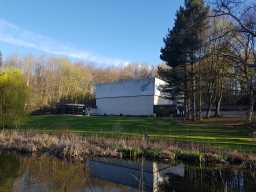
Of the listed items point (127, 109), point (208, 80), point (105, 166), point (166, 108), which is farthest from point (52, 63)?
point (105, 166)

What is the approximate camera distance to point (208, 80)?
35.5m

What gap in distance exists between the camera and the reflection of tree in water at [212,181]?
37.1ft

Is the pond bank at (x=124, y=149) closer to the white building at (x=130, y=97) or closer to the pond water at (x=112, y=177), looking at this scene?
the pond water at (x=112, y=177)

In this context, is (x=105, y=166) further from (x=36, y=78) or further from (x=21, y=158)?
(x=36, y=78)

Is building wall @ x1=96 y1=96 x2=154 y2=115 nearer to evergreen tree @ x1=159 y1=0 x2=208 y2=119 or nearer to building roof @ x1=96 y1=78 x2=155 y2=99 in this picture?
building roof @ x1=96 y1=78 x2=155 y2=99

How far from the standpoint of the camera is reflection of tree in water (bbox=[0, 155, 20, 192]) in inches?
438

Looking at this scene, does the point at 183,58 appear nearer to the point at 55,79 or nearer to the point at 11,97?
the point at 11,97

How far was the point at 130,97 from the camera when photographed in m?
55.0

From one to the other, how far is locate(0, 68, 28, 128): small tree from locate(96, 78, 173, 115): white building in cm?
2360

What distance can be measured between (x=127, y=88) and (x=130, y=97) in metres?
1.76

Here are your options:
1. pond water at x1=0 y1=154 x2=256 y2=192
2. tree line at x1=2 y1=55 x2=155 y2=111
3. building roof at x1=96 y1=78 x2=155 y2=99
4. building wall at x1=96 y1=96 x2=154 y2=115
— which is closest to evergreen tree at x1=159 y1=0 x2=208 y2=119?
building wall at x1=96 y1=96 x2=154 y2=115

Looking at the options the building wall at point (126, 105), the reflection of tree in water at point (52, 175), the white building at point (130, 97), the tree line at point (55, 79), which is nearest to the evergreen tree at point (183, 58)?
the white building at point (130, 97)

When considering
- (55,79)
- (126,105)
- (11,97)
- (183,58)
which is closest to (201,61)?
(183,58)

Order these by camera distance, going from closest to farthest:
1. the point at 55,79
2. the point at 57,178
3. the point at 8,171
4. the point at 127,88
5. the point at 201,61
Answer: the point at 57,178
the point at 8,171
the point at 201,61
the point at 127,88
the point at 55,79
